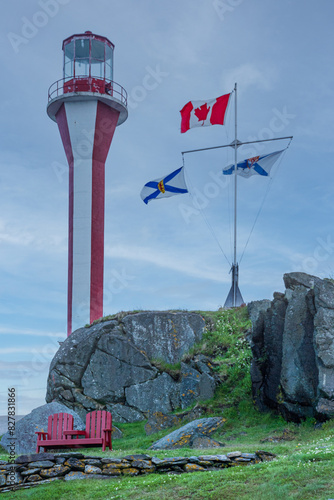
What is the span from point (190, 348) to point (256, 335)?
579 centimetres

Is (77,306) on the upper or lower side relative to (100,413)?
upper

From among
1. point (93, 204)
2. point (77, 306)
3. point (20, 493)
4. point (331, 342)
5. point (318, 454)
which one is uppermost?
point (93, 204)

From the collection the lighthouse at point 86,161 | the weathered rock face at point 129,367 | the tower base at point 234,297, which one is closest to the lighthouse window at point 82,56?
the lighthouse at point 86,161

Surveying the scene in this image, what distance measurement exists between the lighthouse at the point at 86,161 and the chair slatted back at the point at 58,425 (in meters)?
13.8

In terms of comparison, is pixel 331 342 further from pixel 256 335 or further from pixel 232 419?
pixel 232 419

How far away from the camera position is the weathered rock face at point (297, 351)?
62.4ft

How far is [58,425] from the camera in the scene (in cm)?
1883

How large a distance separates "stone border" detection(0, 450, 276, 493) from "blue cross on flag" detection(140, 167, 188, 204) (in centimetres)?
1962

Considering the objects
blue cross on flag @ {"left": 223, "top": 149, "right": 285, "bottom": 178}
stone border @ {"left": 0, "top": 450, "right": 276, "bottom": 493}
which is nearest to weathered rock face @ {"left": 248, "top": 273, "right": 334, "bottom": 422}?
stone border @ {"left": 0, "top": 450, "right": 276, "bottom": 493}

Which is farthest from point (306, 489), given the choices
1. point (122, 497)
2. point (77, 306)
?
point (77, 306)

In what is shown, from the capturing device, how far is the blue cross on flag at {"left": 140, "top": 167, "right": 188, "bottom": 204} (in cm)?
3192

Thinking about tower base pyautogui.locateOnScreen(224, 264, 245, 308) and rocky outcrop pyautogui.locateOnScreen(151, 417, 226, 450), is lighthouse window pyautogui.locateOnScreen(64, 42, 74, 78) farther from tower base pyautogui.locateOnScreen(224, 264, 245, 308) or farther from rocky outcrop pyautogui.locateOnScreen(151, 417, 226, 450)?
rocky outcrop pyautogui.locateOnScreen(151, 417, 226, 450)

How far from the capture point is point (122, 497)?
1179cm

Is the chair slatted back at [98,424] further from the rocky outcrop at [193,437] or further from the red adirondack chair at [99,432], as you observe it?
the rocky outcrop at [193,437]
